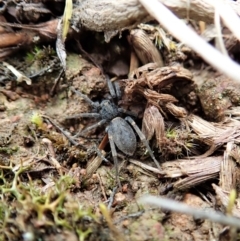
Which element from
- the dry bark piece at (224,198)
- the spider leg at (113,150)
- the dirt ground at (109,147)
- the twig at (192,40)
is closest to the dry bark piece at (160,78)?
the dirt ground at (109,147)

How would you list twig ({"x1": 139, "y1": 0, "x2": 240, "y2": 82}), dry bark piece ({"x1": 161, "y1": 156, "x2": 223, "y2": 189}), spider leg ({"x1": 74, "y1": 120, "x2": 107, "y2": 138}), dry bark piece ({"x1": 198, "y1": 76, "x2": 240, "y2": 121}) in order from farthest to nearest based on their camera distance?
spider leg ({"x1": 74, "y1": 120, "x2": 107, "y2": 138}) → dry bark piece ({"x1": 198, "y1": 76, "x2": 240, "y2": 121}) → dry bark piece ({"x1": 161, "y1": 156, "x2": 223, "y2": 189}) → twig ({"x1": 139, "y1": 0, "x2": 240, "y2": 82})

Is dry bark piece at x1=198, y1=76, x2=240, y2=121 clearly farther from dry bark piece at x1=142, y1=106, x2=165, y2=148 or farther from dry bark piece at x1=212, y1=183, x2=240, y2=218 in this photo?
dry bark piece at x1=212, y1=183, x2=240, y2=218

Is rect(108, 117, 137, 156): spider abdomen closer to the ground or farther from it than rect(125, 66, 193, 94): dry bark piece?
closer to the ground

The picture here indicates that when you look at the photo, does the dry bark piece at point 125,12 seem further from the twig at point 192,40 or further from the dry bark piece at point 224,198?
the dry bark piece at point 224,198

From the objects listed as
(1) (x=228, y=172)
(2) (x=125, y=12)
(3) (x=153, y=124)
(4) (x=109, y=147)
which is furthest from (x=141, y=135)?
(2) (x=125, y=12)

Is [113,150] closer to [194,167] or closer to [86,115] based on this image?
[86,115]

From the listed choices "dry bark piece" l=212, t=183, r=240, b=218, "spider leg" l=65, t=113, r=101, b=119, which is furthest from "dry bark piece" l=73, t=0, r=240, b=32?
"dry bark piece" l=212, t=183, r=240, b=218
